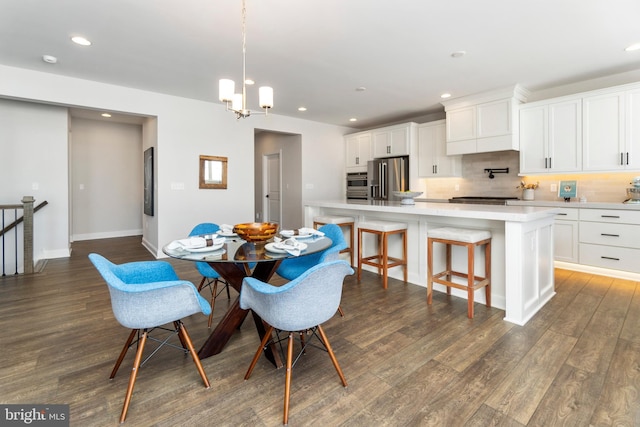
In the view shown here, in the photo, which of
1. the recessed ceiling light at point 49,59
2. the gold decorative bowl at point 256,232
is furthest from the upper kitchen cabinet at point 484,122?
the recessed ceiling light at point 49,59

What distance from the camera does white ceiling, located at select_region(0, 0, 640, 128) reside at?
2.59 meters

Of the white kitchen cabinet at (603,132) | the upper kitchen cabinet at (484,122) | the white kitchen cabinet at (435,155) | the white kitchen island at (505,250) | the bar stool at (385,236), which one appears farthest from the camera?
the white kitchen cabinet at (435,155)

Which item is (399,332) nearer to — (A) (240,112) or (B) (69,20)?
(A) (240,112)

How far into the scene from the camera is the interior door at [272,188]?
7.41 m

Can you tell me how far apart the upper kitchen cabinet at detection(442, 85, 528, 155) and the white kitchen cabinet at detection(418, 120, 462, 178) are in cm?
35

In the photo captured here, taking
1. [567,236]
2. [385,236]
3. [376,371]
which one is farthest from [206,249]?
[567,236]

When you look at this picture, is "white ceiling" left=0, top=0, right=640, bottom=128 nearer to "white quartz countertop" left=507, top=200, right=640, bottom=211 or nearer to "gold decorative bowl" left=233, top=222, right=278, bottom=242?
"white quartz countertop" left=507, top=200, right=640, bottom=211

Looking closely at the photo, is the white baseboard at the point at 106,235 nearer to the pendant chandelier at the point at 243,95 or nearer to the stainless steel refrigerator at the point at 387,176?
the stainless steel refrigerator at the point at 387,176

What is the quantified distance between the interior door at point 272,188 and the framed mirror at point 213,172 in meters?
1.93

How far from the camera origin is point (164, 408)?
5.21 feet

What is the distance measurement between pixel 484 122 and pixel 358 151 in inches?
106

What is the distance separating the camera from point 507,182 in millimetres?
5141

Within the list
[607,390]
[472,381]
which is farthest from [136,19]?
[607,390]

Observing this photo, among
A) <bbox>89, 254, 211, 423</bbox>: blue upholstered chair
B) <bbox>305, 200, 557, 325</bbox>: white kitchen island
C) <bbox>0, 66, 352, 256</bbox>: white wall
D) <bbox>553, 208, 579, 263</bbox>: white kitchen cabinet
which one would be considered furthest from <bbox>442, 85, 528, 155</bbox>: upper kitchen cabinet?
<bbox>89, 254, 211, 423</bbox>: blue upholstered chair
